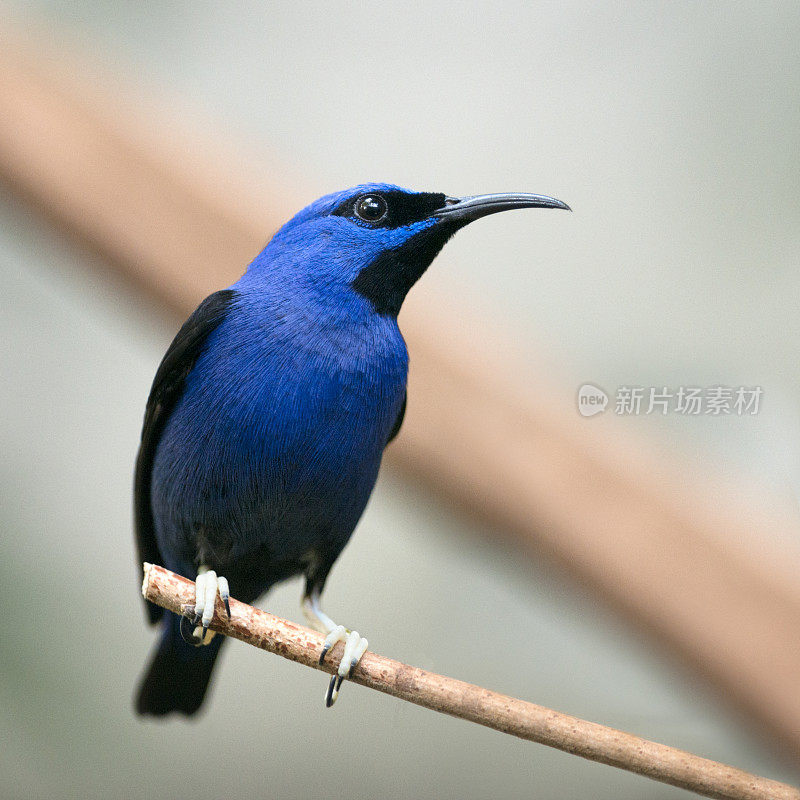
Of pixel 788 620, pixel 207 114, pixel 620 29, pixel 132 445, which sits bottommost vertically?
pixel 132 445

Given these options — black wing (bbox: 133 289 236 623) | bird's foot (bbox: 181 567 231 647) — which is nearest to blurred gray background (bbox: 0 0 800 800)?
black wing (bbox: 133 289 236 623)

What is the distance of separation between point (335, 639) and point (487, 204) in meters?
0.72

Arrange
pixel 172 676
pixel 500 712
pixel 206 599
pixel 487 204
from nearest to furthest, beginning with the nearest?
pixel 500 712
pixel 206 599
pixel 487 204
pixel 172 676

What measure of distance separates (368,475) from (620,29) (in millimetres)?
1125

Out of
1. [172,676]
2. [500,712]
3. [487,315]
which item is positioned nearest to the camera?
[500,712]

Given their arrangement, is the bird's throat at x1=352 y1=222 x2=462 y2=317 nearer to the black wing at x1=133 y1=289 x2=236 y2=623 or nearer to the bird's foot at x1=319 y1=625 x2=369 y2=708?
the black wing at x1=133 y1=289 x2=236 y2=623

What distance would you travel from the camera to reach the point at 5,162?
1.82m

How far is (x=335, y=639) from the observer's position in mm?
1230

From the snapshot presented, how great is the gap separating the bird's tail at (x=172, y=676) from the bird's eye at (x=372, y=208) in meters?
0.81

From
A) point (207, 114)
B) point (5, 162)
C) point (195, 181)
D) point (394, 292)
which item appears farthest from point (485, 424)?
point (5, 162)

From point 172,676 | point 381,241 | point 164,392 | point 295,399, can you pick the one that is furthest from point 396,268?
point 172,676

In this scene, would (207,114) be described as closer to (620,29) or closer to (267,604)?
(620,29)

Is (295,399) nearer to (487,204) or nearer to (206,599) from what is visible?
(206,599)

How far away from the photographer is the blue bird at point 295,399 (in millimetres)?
1274
